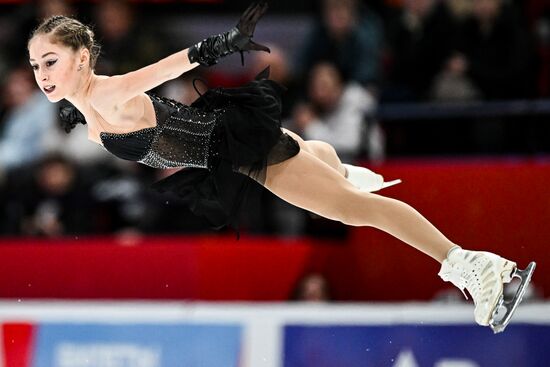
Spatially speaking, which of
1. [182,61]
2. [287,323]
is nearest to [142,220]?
[287,323]

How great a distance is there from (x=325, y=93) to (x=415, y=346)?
2.37 metres

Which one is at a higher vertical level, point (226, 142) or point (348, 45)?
point (348, 45)

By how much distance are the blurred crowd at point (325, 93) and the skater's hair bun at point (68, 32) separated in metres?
2.69

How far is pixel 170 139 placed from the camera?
491cm

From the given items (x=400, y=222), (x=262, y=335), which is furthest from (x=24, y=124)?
(x=400, y=222)

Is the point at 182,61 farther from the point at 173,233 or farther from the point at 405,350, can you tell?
the point at 173,233

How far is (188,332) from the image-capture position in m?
6.29

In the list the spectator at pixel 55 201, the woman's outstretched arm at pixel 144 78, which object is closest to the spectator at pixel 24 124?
the spectator at pixel 55 201

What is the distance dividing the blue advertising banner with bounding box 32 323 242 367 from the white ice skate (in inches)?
74.2

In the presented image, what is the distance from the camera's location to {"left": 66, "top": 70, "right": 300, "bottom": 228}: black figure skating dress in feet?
16.0

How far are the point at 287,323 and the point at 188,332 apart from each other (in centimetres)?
59

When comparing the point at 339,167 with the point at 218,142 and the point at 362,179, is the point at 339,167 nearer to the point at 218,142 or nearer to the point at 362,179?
the point at 362,179

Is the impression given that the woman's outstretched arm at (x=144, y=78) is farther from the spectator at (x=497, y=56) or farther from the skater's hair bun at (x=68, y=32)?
the spectator at (x=497, y=56)

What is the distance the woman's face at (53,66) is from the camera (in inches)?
184
